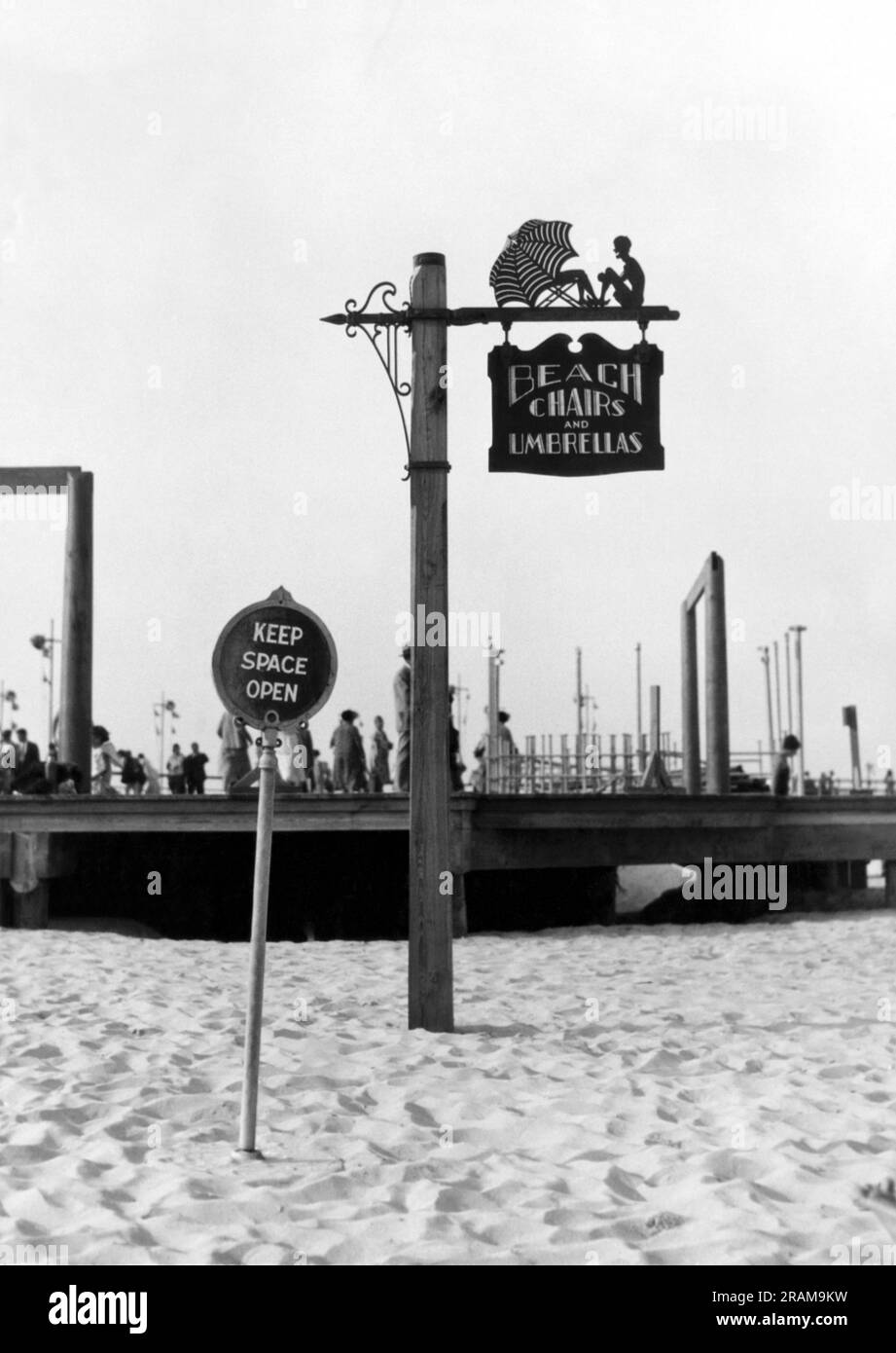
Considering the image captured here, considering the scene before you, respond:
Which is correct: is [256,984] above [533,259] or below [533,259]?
below

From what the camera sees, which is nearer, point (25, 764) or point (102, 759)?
point (25, 764)

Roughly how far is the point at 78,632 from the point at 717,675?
27.4 ft

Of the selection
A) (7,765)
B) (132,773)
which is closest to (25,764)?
(7,765)

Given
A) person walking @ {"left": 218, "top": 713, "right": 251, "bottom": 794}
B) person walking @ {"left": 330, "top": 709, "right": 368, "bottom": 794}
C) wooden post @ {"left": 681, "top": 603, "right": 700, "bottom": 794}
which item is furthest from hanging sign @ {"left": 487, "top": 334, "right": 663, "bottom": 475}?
wooden post @ {"left": 681, "top": 603, "right": 700, "bottom": 794}

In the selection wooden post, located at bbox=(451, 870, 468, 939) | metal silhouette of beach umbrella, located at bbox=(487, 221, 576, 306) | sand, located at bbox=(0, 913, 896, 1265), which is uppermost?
metal silhouette of beach umbrella, located at bbox=(487, 221, 576, 306)

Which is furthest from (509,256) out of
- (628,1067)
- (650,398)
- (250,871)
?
(250,871)

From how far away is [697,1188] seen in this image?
206 inches

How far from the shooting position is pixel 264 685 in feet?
19.1

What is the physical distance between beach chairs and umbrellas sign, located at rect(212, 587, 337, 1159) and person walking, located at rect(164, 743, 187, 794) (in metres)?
18.1

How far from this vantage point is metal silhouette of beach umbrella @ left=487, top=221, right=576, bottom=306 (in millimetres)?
8531

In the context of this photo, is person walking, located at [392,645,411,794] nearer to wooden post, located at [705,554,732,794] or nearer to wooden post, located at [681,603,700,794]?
wooden post, located at [705,554,732,794]

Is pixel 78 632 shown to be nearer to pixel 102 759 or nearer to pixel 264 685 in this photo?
pixel 102 759

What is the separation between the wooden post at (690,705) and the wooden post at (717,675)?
100 centimetres
